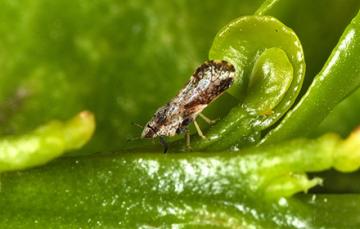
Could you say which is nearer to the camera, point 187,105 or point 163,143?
point 163,143

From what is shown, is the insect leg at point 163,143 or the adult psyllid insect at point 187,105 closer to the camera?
the insect leg at point 163,143

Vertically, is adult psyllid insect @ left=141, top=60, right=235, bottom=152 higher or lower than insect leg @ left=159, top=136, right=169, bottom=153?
higher

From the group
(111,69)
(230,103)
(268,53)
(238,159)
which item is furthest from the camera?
(111,69)

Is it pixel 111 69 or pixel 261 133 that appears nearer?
pixel 261 133

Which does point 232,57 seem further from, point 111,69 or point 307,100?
point 111,69

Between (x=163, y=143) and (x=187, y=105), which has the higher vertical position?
(x=187, y=105)

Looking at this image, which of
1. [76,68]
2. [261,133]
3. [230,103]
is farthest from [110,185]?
[76,68]

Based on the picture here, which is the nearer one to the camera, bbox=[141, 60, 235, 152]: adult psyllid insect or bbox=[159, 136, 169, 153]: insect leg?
bbox=[159, 136, 169, 153]: insect leg

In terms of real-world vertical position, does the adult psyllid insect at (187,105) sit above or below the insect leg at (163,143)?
above
